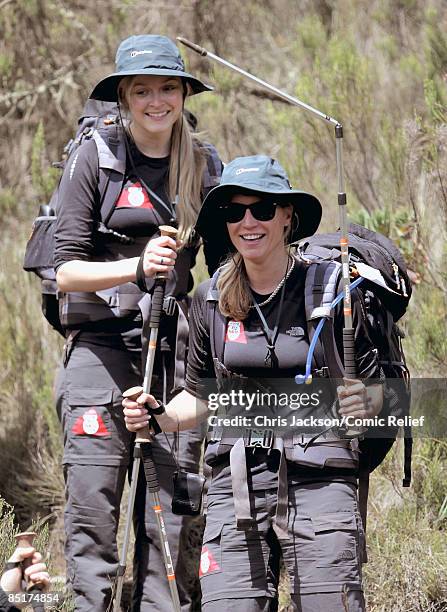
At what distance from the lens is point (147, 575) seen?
463 cm

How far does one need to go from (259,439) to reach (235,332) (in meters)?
0.38

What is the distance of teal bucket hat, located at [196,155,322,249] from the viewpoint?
3.87 meters

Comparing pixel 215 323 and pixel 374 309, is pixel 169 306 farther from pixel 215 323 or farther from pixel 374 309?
pixel 374 309

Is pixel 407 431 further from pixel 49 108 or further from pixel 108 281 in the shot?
pixel 49 108

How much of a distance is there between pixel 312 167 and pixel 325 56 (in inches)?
94.3

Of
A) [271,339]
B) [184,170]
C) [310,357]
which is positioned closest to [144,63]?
[184,170]

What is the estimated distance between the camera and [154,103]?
179 inches

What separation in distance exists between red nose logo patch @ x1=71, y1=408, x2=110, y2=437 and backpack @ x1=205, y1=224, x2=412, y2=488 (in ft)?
2.84

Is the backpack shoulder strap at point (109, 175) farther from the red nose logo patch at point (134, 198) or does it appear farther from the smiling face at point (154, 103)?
the smiling face at point (154, 103)

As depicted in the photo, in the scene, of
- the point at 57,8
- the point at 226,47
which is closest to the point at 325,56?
the point at 226,47

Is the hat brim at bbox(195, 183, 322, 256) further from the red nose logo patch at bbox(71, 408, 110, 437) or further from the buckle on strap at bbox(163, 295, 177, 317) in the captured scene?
the red nose logo patch at bbox(71, 408, 110, 437)

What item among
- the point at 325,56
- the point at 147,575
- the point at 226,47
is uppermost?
the point at 226,47

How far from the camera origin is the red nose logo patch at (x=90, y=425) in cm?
457

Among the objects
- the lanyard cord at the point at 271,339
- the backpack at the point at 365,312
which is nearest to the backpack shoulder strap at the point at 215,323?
the backpack at the point at 365,312
